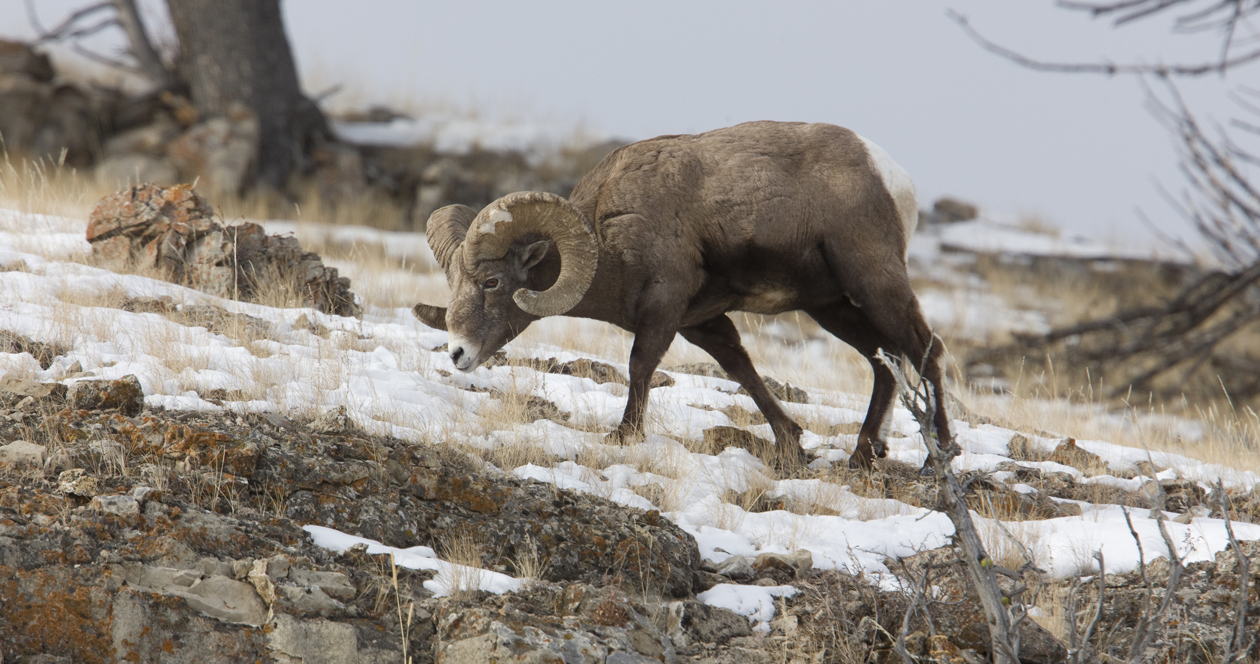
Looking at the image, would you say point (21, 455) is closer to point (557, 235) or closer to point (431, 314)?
point (431, 314)

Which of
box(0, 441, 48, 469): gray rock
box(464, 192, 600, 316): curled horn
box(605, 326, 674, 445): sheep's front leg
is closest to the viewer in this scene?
box(0, 441, 48, 469): gray rock

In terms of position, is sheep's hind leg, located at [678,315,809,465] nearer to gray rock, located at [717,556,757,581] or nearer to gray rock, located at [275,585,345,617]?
gray rock, located at [717,556,757,581]

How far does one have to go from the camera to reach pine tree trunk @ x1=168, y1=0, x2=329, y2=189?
15625mm

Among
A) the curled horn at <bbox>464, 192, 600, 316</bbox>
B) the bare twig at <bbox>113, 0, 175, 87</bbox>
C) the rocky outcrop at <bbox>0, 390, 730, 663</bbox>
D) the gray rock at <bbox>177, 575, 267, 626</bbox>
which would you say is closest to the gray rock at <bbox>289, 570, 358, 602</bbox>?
the rocky outcrop at <bbox>0, 390, 730, 663</bbox>

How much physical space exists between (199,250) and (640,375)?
173 inches

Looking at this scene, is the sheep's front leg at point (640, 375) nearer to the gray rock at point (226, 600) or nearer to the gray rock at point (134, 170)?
the gray rock at point (226, 600)

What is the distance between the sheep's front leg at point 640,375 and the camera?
5531 millimetres

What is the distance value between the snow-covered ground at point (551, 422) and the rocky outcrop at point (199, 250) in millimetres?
344

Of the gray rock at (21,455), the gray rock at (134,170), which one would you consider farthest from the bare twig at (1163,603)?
the gray rock at (134,170)

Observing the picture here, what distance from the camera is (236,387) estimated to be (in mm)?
5340

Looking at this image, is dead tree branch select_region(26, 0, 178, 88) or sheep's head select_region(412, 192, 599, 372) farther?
dead tree branch select_region(26, 0, 178, 88)

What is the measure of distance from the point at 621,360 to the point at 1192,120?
199 inches

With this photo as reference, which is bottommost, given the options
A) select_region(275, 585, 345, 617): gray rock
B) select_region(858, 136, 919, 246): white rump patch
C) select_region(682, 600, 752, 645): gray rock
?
select_region(682, 600, 752, 645): gray rock

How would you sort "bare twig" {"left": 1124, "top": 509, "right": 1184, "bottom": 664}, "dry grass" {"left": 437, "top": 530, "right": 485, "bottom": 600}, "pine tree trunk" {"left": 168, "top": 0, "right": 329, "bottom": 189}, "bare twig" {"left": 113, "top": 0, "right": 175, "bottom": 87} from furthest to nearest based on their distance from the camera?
"bare twig" {"left": 113, "top": 0, "right": 175, "bottom": 87} < "pine tree trunk" {"left": 168, "top": 0, "right": 329, "bottom": 189} < "dry grass" {"left": 437, "top": 530, "right": 485, "bottom": 600} < "bare twig" {"left": 1124, "top": 509, "right": 1184, "bottom": 664}
